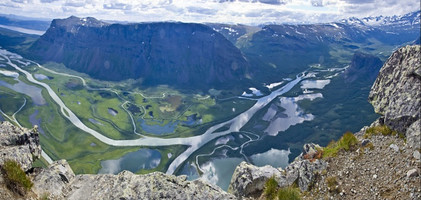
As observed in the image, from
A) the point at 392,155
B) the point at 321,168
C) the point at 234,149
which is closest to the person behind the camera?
the point at 392,155

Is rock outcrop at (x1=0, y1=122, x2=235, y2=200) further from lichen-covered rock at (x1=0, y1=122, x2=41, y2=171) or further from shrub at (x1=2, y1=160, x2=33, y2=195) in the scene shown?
shrub at (x1=2, y1=160, x2=33, y2=195)

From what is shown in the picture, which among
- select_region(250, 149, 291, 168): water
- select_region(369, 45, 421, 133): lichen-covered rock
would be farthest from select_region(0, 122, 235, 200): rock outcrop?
select_region(250, 149, 291, 168): water

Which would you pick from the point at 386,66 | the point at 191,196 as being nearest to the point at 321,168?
the point at 191,196

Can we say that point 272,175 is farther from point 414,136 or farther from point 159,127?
point 159,127

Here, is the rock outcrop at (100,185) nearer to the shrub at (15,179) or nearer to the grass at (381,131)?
the shrub at (15,179)

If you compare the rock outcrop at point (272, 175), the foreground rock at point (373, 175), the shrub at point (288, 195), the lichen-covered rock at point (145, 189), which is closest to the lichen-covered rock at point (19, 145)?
the lichen-covered rock at point (145, 189)

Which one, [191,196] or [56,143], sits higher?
[191,196]

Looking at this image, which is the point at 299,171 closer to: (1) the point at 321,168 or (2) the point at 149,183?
(1) the point at 321,168
